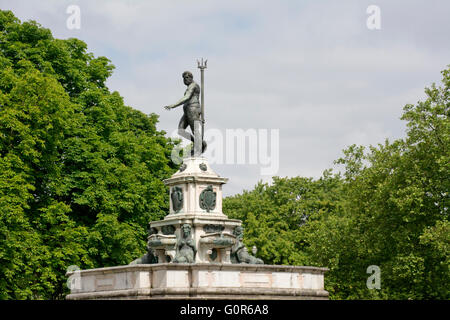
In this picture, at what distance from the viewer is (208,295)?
23.7 m

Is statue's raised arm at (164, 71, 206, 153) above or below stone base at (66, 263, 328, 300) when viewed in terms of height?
above

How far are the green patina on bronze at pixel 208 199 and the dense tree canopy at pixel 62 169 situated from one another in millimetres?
8595

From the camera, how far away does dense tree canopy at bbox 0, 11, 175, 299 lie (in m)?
34.3

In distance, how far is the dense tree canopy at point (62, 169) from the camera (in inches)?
1351

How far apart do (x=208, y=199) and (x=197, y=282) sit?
192 inches

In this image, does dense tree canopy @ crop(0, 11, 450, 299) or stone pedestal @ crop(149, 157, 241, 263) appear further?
dense tree canopy @ crop(0, 11, 450, 299)

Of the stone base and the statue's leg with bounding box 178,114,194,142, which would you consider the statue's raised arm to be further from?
the stone base

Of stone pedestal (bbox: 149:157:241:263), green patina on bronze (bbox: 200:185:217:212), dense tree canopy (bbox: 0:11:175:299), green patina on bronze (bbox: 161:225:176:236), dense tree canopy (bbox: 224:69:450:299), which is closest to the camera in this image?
stone pedestal (bbox: 149:157:241:263)

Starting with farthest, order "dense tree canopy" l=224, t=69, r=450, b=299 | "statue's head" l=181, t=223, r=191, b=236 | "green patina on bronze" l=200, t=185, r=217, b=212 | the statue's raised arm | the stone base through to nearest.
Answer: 1. "dense tree canopy" l=224, t=69, r=450, b=299
2. the statue's raised arm
3. "green patina on bronze" l=200, t=185, r=217, b=212
4. "statue's head" l=181, t=223, r=191, b=236
5. the stone base

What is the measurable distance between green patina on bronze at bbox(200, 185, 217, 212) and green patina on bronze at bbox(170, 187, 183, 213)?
0.68 metres

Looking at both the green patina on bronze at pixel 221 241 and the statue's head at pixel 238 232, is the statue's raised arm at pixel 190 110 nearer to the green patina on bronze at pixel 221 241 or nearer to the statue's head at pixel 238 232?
the statue's head at pixel 238 232

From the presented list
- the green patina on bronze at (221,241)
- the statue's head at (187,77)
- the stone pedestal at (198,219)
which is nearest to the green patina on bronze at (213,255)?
the stone pedestal at (198,219)

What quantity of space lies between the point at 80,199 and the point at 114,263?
3.40 m

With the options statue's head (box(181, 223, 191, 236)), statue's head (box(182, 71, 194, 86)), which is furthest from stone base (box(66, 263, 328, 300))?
statue's head (box(182, 71, 194, 86))
